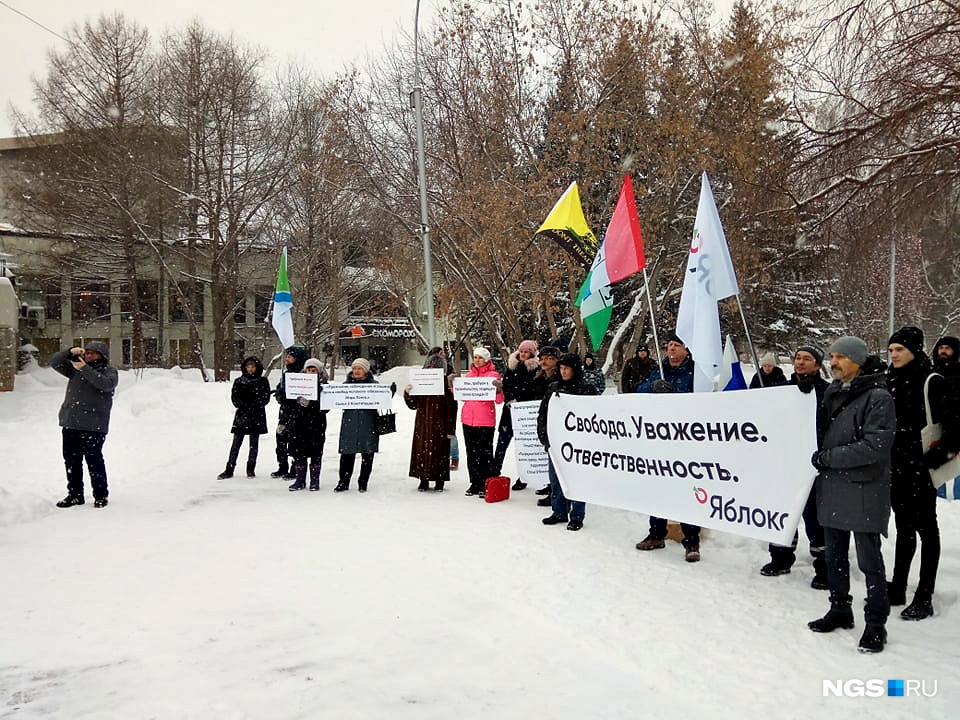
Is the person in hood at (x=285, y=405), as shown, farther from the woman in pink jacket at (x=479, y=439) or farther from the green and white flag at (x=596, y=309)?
the green and white flag at (x=596, y=309)

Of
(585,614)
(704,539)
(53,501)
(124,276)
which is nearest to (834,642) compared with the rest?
(585,614)

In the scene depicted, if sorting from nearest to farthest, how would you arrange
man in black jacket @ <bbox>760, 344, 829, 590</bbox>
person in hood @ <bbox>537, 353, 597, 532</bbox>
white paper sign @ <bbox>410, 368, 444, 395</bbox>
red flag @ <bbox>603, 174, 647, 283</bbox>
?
1. man in black jacket @ <bbox>760, 344, 829, 590</bbox>
2. person in hood @ <bbox>537, 353, 597, 532</bbox>
3. red flag @ <bbox>603, 174, 647, 283</bbox>
4. white paper sign @ <bbox>410, 368, 444, 395</bbox>

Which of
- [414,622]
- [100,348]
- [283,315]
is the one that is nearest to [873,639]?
[414,622]

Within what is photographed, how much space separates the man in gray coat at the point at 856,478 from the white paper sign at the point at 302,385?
6950 millimetres

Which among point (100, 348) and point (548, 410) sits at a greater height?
point (100, 348)

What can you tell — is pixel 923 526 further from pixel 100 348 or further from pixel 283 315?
pixel 283 315

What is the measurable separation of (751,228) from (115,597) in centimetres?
1644

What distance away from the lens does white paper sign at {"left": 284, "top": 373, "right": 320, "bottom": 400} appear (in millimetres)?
10195

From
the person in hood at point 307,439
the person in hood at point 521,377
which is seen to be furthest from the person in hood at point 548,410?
the person in hood at point 307,439

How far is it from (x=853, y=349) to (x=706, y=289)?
1.90 metres

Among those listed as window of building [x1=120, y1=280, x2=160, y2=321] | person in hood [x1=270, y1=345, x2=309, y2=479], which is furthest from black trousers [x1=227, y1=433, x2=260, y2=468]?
window of building [x1=120, y1=280, x2=160, y2=321]

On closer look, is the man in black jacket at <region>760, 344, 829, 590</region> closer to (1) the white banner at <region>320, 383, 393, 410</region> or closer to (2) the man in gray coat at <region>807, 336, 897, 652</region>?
(2) the man in gray coat at <region>807, 336, 897, 652</region>

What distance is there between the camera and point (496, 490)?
9.07m

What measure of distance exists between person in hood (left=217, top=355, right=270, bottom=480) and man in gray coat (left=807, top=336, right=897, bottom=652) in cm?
775
